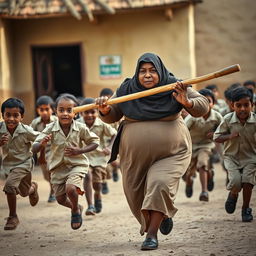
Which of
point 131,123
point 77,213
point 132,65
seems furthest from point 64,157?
point 132,65

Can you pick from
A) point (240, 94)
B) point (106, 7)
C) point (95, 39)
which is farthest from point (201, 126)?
point (95, 39)

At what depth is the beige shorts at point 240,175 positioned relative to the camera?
6.88m

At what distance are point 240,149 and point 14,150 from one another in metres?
2.57

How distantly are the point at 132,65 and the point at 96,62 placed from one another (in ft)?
2.91

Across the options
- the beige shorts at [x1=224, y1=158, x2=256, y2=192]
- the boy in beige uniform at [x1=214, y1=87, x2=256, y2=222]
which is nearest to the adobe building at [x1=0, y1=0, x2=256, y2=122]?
the boy in beige uniform at [x1=214, y1=87, x2=256, y2=222]

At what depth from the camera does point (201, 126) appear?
8.82 m

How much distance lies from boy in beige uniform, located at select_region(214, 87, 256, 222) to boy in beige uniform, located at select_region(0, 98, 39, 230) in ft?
7.12

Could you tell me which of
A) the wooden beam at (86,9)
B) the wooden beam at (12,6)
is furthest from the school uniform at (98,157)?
the wooden beam at (12,6)

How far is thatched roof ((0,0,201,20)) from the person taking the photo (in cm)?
1317

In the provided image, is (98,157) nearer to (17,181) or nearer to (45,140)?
(17,181)

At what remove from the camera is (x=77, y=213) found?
667 centimetres

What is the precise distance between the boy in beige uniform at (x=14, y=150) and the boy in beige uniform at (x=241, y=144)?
85.4 inches

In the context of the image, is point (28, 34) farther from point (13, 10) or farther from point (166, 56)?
point (166, 56)

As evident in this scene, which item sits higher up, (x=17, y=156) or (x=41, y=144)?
(x=41, y=144)
